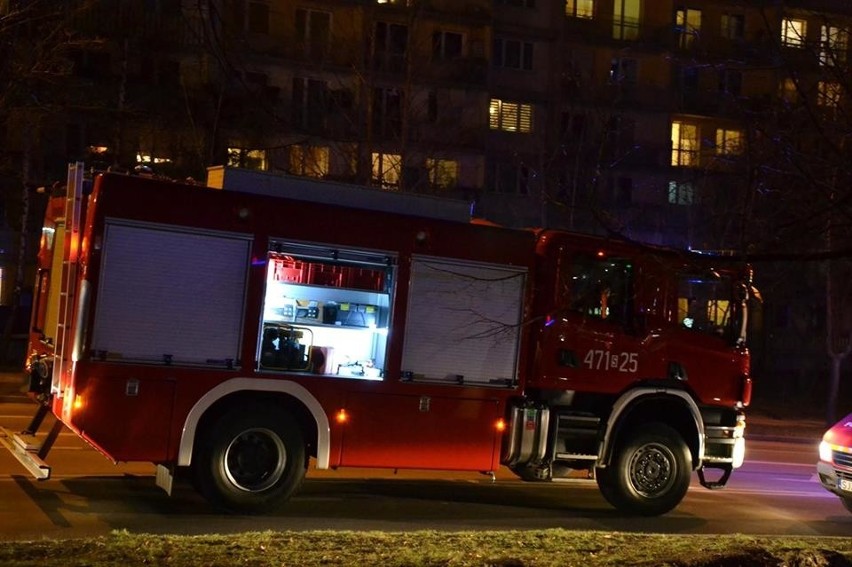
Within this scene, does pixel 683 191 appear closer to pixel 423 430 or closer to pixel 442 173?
pixel 442 173

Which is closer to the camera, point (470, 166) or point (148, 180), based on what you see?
point (148, 180)

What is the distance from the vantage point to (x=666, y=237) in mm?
35062

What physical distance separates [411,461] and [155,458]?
247 cm

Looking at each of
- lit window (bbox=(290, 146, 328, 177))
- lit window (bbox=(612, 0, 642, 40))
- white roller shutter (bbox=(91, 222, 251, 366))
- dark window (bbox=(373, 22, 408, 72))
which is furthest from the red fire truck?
lit window (bbox=(612, 0, 642, 40))

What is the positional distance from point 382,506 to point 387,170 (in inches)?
710

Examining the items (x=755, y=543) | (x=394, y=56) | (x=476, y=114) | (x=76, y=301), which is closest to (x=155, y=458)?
(x=76, y=301)

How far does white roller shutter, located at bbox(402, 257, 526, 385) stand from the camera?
33.3 feet

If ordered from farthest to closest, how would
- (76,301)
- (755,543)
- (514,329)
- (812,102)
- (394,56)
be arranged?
(394,56), (514,329), (76,301), (755,543), (812,102)

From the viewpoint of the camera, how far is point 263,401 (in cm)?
958

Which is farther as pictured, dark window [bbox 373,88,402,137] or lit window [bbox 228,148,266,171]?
dark window [bbox 373,88,402,137]

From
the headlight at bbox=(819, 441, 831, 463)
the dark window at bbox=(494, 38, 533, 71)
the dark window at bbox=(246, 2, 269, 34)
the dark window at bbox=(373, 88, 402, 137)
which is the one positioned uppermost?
the dark window at bbox=(494, 38, 533, 71)

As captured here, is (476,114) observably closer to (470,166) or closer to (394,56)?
(470,166)

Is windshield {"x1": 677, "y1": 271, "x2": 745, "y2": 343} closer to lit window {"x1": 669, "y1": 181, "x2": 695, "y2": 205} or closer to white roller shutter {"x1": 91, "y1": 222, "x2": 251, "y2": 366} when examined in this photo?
lit window {"x1": 669, "y1": 181, "x2": 695, "y2": 205}

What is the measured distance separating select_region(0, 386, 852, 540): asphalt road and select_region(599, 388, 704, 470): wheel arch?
78 centimetres
